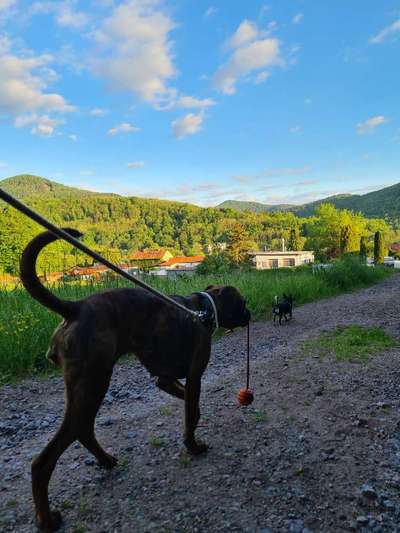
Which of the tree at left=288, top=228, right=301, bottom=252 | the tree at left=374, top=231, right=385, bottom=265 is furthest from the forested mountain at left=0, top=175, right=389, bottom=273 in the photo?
the tree at left=374, top=231, right=385, bottom=265

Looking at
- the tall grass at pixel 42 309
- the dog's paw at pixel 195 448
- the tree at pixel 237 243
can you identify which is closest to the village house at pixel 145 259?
the tall grass at pixel 42 309

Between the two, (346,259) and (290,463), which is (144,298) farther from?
(346,259)

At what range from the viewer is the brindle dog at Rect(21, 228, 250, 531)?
6.22ft

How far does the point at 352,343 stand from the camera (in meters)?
5.62

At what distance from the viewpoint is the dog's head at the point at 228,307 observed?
8.91ft

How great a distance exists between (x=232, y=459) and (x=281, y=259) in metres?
54.3

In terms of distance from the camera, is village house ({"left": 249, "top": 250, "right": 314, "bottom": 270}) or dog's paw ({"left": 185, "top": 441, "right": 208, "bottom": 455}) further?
village house ({"left": 249, "top": 250, "right": 314, "bottom": 270})

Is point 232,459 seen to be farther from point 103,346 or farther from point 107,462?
point 103,346

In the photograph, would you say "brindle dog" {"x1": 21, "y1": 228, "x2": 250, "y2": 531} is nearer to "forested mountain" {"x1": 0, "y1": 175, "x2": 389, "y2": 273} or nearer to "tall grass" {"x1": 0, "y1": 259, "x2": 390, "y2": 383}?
"tall grass" {"x1": 0, "y1": 259, "x2": 390, "y2": 383}

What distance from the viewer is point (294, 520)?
1.90 meters

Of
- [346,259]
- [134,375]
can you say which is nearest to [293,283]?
[346,259]

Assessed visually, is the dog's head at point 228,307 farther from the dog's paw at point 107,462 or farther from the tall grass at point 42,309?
the tall grass at point 42,309

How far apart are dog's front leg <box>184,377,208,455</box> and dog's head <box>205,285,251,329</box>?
501 millimetres

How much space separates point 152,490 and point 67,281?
21.9 ft
